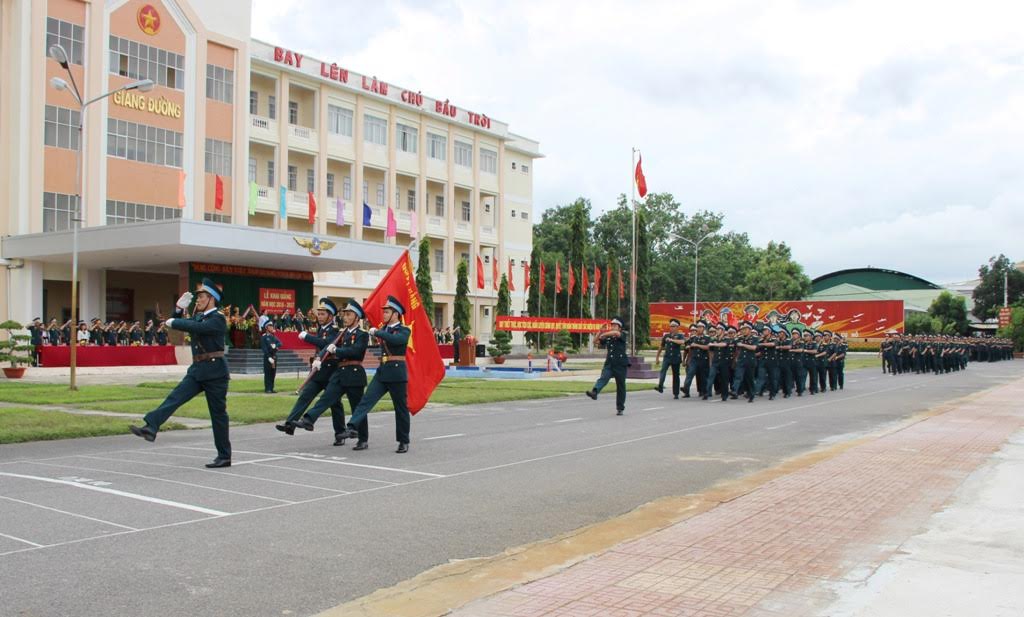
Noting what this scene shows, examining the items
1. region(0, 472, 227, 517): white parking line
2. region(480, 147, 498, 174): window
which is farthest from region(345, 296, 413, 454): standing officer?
region(480, 147, 498, 174): window

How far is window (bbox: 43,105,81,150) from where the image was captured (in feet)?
130

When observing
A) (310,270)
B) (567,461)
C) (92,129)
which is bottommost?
(567,461)

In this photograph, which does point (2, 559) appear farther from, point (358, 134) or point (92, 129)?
point (358, 134)

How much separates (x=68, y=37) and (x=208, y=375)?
117ft

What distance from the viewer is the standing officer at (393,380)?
12203mm

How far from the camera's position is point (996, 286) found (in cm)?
9869

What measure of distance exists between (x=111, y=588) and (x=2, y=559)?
1.15 m

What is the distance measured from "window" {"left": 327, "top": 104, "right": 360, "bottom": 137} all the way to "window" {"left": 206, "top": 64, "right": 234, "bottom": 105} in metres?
9.15

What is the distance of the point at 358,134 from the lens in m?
57.7

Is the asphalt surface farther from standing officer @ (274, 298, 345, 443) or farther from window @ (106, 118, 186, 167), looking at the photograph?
window @ (106, 118, 186, 167)

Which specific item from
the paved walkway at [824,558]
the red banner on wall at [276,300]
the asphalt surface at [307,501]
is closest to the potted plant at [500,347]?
the red banner on wall at [276,300]

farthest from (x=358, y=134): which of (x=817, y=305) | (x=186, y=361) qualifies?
(x=817, y=305)

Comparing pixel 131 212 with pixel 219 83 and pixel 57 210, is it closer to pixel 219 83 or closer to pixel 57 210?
pixel 57 210

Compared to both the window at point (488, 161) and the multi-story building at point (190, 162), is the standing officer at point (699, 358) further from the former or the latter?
the window at point (488, 161)
